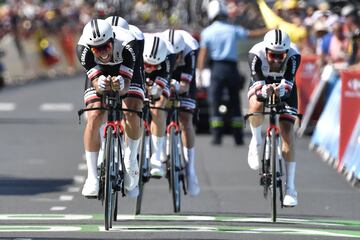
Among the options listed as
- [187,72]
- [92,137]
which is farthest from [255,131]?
[92,137]

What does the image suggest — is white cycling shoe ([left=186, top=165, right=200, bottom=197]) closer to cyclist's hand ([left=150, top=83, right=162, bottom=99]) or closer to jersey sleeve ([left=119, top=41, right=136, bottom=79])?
cyclist's hand ([left=150, top=83, right=162, bottom=99])

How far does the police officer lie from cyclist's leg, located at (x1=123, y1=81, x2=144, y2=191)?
32.1ft

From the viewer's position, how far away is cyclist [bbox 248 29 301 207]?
13.6 m

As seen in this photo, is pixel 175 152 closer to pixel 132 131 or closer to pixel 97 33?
pixel 132 131

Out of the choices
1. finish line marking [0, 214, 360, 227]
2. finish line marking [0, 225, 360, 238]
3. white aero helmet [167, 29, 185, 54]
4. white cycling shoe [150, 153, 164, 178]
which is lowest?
finish line marking [0, 214, 360, 227]

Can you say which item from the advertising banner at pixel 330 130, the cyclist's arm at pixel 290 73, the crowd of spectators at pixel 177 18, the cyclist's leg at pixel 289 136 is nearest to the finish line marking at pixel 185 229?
the cyclist's leg at pixel 289 136

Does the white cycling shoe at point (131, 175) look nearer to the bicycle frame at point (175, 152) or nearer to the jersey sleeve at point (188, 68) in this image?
the bicycle frame at point (175, 152)

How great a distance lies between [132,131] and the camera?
13.2 m

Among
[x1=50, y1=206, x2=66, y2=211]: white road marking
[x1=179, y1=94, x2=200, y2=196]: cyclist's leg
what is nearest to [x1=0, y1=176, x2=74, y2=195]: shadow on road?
[x1=50, y1=206, x2=66, y2=211]: white road marking

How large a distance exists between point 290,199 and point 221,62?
9.80 meters

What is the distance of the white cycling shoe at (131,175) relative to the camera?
1306 centimetres

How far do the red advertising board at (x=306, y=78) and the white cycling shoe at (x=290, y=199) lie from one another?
1117 cm

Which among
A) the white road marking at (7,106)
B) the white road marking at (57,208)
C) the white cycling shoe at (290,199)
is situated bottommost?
the white road marking at (7,106)

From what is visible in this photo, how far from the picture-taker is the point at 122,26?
45.1 ft
